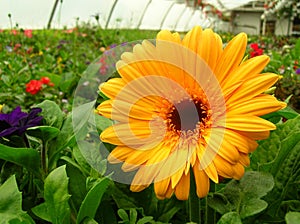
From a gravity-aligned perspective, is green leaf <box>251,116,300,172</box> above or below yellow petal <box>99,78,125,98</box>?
below

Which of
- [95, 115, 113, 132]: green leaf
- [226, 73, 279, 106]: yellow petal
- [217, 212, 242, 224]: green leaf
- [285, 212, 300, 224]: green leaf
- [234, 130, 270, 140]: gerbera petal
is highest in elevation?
[226, 73, 279, 106]: yellow petal

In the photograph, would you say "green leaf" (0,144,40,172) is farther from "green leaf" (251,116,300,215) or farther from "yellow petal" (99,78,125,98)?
"green leaf" (251,116,300,215)

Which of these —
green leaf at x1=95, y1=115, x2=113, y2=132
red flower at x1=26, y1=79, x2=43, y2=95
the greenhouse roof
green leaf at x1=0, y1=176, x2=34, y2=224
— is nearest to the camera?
green leaf at x1=0, y1=176, x2=34, y2=224

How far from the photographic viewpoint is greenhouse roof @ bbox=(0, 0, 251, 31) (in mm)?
6953

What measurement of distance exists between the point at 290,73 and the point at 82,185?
1.53 m

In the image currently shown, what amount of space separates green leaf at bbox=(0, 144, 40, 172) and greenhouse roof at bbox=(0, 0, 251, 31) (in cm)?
352

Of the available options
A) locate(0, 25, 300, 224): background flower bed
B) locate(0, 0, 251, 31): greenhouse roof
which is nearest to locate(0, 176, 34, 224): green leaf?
locate(0, 25, 300, 224): background flower bed

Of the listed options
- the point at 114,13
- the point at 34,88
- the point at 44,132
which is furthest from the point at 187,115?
the point at 114,13

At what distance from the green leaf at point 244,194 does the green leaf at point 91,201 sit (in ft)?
0.42

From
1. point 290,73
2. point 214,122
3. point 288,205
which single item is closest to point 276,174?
point 288,205

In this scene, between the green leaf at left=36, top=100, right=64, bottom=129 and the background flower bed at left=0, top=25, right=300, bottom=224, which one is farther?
the green leaf at left=36, top=100, right=64, bottom=129

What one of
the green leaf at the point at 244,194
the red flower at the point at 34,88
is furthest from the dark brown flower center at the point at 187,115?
the red flower at the point at 34,88

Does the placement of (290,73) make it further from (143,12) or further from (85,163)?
(143,12)

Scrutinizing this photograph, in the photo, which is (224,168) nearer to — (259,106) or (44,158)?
(259,106)
